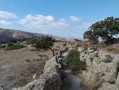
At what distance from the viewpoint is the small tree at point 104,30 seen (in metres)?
21.2

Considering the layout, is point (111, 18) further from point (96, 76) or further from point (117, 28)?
point (96, 76)

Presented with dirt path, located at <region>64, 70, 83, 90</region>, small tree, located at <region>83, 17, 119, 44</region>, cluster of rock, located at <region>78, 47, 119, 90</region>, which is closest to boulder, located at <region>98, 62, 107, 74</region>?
cluster of rock, located at <region>78, 47, 119, 90</region>

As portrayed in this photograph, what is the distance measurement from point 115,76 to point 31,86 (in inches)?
238

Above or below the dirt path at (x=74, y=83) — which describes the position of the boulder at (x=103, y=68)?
above

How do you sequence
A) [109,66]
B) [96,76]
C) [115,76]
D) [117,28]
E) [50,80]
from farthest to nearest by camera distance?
1. [117,28]
2. [96,76]
3. [109,66]
4. [115,76]
5. [50,80]

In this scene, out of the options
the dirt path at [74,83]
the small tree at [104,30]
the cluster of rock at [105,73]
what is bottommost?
the dirt path at [74,83]

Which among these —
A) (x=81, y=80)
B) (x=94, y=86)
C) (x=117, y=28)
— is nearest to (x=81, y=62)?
(x=81, y=80)

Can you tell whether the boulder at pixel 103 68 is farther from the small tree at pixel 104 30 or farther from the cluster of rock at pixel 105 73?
the small tree at pixel 104 30

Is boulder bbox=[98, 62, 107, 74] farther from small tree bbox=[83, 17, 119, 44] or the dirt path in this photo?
small tree bbox=[83, 17, 119, 44]

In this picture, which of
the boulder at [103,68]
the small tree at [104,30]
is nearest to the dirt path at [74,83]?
the boulder at [103,68]

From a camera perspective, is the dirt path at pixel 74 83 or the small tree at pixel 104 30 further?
the small tree at pixel 104 30

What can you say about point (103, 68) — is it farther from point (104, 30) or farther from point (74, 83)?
point (104, 30)

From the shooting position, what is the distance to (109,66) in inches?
300

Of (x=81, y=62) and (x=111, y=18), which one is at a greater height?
(x=111, y=18)
